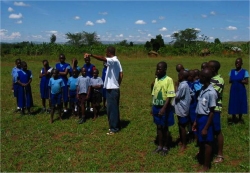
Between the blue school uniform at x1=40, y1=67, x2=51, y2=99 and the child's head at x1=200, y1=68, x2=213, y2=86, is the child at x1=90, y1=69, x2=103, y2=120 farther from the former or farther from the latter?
the child's head at x1=200, y1=68, x2=213, y2=86

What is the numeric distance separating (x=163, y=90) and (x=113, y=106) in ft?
5.71

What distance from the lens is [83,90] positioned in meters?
7.00

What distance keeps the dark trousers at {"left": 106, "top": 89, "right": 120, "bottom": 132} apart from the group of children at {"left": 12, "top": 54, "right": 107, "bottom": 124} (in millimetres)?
1089

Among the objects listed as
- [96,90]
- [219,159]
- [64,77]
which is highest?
[64,77]

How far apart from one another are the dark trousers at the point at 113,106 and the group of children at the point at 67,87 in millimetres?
1089

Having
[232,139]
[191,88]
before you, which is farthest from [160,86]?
[232,139]

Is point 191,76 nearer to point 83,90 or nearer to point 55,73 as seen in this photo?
point 83,90

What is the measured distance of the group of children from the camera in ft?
23.0

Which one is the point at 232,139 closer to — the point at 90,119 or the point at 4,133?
the point at 90,119

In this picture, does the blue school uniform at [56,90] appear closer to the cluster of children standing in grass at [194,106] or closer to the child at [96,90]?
the child at [96,90]

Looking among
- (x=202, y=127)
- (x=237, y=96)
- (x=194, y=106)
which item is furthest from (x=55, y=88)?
(x=237, y=96)

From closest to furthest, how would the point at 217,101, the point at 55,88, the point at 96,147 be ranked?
the point at 217,101 < the point at 96,147 < the point at 55,88

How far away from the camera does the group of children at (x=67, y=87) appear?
23.0 feet

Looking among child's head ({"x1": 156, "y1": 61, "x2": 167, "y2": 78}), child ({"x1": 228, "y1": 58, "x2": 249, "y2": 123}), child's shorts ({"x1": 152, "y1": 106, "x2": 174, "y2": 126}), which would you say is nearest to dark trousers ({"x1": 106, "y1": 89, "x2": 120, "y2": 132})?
child's shorts ({"x1": 152, "y1": 106, "x2": 174, "y2": 126})
